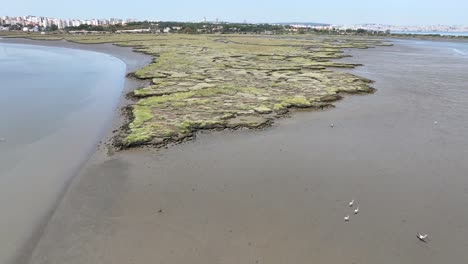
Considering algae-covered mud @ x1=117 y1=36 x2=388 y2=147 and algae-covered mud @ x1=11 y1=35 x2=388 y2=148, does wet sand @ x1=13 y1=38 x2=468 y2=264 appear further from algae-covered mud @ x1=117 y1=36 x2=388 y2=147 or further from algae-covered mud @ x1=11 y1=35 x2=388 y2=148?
algae-covered mud @ x1=117 y1=36 x2=388 y2=147

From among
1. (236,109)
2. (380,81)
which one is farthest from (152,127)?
(380,81)

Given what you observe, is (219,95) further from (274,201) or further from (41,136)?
(274,201)

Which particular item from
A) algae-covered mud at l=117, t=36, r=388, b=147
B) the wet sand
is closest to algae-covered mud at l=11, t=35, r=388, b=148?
algae-covered mud at l=117, t=36, r=388, b=147

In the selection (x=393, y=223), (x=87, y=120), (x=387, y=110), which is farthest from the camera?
(x=387, y=110)

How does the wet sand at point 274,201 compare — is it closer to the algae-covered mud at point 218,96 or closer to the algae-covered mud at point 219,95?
the algae-covered mud at point 218,96

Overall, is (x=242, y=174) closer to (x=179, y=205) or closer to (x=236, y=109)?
(x=179, y=205)

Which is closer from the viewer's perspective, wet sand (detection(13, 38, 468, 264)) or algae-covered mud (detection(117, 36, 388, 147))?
wet sand (detection(13, 38, 468, 264))

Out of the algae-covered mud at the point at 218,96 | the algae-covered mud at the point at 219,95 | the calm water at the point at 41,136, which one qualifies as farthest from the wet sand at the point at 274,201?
the algae-covered mud at the point at 219,95
